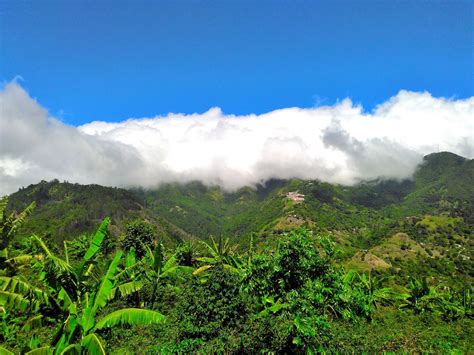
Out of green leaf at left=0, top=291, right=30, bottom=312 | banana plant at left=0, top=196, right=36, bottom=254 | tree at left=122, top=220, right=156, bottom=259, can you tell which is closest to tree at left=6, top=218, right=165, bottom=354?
green leaf at left=0, top=291, right=30, bottom=312

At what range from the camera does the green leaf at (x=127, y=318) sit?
1325cm

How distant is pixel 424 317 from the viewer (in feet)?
94.4

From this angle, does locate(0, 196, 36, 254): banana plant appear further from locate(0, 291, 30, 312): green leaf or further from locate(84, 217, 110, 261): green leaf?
locate(0, 291, 30, 312): green leaf

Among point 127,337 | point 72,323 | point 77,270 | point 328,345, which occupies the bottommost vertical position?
point 127,337

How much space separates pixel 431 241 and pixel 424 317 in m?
111

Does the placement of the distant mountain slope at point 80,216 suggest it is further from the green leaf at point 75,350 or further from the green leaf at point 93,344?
the green leaf at point 93,344

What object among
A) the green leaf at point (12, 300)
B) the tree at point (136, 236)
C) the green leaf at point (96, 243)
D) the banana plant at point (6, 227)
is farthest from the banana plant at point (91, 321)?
the tree at point (136, 236)

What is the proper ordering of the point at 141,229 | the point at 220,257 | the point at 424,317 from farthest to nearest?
the point at 141,229 → the point at 220,257 → the point at 424,317

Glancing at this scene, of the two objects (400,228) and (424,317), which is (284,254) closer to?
(424,317)

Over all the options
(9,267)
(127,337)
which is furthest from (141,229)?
(127,337)

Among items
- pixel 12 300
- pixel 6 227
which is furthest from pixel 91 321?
pixel 6 227

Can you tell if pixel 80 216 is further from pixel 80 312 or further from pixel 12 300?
pixel 12 300

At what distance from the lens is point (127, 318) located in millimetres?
13430

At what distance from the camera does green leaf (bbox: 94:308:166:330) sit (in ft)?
43.5
